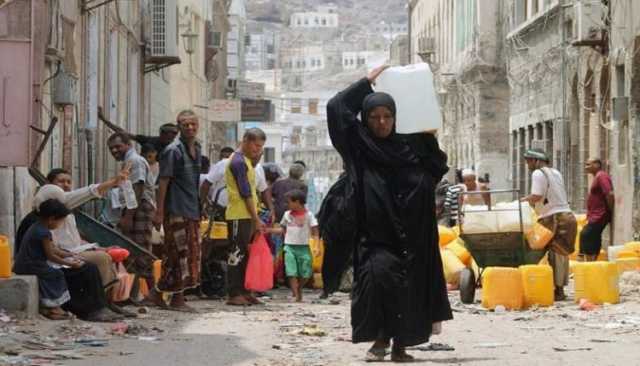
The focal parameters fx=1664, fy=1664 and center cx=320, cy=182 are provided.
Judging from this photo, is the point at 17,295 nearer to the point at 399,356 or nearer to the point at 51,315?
the point at 51,315

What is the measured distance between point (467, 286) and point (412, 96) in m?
5.84

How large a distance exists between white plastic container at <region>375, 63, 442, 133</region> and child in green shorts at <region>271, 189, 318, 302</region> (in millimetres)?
6184

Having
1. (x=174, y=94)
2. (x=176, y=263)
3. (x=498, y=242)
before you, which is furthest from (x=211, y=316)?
(x=174, y=94)

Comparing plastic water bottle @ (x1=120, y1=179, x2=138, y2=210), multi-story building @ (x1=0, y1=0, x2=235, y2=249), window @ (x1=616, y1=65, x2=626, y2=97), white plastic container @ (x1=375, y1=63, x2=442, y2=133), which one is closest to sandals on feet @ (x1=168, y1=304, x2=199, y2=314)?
plastic water bottle @ (x1=120, y1=179, x2=138, y2=210)

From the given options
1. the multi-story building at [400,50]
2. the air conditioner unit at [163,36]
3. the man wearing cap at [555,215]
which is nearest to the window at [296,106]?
the multi-story building at [400,50]

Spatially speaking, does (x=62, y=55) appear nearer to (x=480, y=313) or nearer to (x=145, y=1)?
(x=480, y=313)

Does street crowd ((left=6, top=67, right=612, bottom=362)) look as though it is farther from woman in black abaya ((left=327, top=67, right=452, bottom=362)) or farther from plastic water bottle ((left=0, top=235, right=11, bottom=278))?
plastic water bottle ((left=0, top=235, right=11, bottom=278))

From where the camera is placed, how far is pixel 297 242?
715 inches

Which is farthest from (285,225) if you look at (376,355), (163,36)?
(163,36)

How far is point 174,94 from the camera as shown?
3966 centimetres

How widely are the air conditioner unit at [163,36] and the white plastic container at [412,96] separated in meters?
18.9

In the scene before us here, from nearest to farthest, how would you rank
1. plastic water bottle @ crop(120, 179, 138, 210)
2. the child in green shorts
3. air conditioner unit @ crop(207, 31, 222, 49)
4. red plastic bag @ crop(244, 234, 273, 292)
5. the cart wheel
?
plastic water bottle @ crop(120, 179, 138, 210)
red plastic bag @ crop(244, 234, 273, 292)
the cart wheel
the child in green shorts
air conditioner unit @ crop(207, 31, 222, 49)

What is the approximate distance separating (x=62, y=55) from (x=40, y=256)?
21.0ft

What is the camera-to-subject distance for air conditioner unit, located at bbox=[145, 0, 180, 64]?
101 feet
